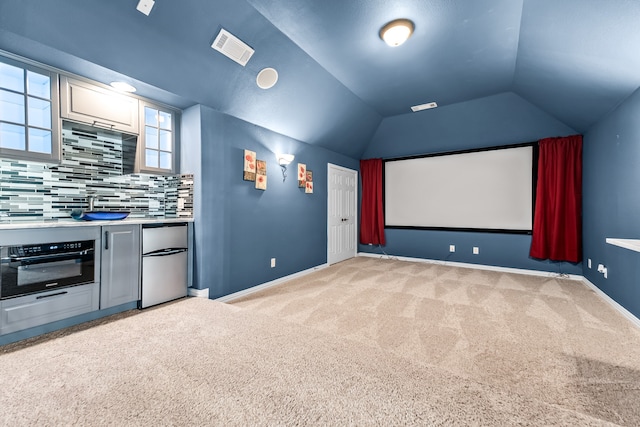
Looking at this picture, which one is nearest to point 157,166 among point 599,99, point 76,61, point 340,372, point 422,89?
point 76,61

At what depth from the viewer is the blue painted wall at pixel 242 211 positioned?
2967mm

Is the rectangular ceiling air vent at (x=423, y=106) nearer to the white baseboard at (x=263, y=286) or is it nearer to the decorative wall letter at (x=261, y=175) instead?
the decorative wall letter at (x=261, y=175)

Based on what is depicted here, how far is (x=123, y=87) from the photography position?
97.7 inches

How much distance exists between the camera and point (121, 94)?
256cm

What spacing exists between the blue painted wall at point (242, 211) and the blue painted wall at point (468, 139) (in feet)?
6.48

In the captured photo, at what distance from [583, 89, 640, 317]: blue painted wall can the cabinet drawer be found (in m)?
4.96

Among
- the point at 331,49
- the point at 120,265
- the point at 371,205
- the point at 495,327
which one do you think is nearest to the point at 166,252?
the point at 120,265

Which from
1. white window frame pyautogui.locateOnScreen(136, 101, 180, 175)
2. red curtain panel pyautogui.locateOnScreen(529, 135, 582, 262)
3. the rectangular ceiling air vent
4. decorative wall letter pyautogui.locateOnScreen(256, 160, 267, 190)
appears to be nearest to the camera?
white window frame pyautogui.locateOnScreen(136, 101, 180, 175)

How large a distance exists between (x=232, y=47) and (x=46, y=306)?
8.66 feet

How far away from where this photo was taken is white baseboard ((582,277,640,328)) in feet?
8.37

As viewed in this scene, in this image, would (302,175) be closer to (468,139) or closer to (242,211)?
(242,211)

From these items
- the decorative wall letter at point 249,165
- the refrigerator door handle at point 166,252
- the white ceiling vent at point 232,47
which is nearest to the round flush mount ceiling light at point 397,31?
the white ceiling vent at point 232,47

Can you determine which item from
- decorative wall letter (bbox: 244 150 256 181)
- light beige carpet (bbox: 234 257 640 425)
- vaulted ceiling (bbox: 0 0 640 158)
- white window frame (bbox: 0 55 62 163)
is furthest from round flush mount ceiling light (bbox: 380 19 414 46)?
white window frame (bbox: 0 55 62 163)

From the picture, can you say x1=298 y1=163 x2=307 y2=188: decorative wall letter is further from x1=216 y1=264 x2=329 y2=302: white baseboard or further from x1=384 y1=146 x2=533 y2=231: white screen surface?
x1=384 y1=146 x2=533 y2=231: white screen surface
